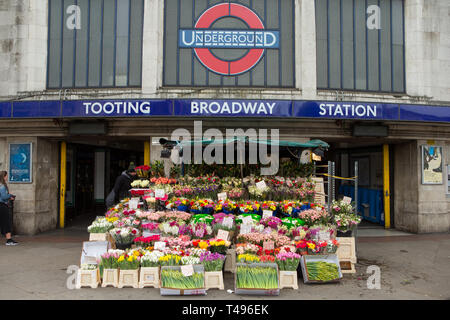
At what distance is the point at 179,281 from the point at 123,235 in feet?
6.11

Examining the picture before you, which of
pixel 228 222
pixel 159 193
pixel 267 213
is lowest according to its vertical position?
pixel 228 222

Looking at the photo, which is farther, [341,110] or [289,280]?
[341,110]

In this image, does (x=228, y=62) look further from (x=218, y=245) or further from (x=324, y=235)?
(x=218, y=245)

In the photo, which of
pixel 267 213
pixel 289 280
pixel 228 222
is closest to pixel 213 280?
pixel 289 280

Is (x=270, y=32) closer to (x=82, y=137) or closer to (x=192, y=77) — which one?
(x=192, y=77)

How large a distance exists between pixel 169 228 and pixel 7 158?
840cm

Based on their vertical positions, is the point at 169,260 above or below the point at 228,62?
below

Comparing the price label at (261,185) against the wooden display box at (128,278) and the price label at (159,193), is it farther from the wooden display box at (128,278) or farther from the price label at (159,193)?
the wooden display box at (128,278)

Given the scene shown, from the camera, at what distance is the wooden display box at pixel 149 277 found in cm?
591

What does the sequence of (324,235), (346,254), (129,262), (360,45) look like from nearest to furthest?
(129,262) → (324,235) → (346,254) → (360,45)

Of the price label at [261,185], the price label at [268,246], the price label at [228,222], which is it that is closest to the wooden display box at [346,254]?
the price label at [268,246]

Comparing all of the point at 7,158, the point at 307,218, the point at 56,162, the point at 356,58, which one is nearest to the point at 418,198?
the point at 356,58

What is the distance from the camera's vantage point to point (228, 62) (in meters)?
12.1

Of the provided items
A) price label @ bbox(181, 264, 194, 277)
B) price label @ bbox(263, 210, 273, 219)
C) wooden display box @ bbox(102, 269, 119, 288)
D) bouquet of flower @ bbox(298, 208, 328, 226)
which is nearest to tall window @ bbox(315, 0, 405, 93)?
bouquet of flower @ bbox(298, 208, 328, 226)
